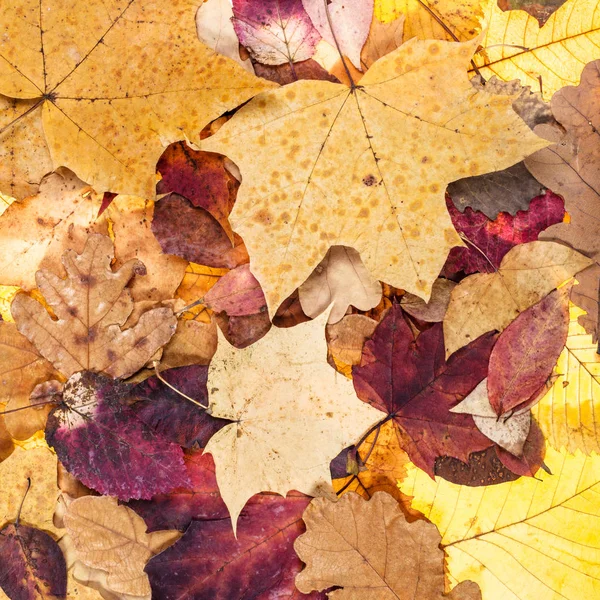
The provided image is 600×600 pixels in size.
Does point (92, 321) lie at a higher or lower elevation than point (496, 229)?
lower

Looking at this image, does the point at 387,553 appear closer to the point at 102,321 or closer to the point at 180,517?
the point at 180,517

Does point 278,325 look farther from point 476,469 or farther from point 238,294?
point 476,469

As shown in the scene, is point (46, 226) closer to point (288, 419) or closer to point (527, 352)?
point (288, 419)

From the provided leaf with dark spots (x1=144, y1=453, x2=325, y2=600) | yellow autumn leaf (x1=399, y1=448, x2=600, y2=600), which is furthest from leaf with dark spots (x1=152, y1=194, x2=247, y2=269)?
yellow autumn leaf (x1=399, y1=448, x2=600, y2=600)

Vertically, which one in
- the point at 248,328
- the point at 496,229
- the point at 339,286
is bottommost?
the point at 248,328

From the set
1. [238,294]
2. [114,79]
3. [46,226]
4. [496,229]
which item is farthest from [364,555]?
[114,79]

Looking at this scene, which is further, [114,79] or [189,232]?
[189,232]

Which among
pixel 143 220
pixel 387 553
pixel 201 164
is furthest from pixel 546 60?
pixel 387 553
